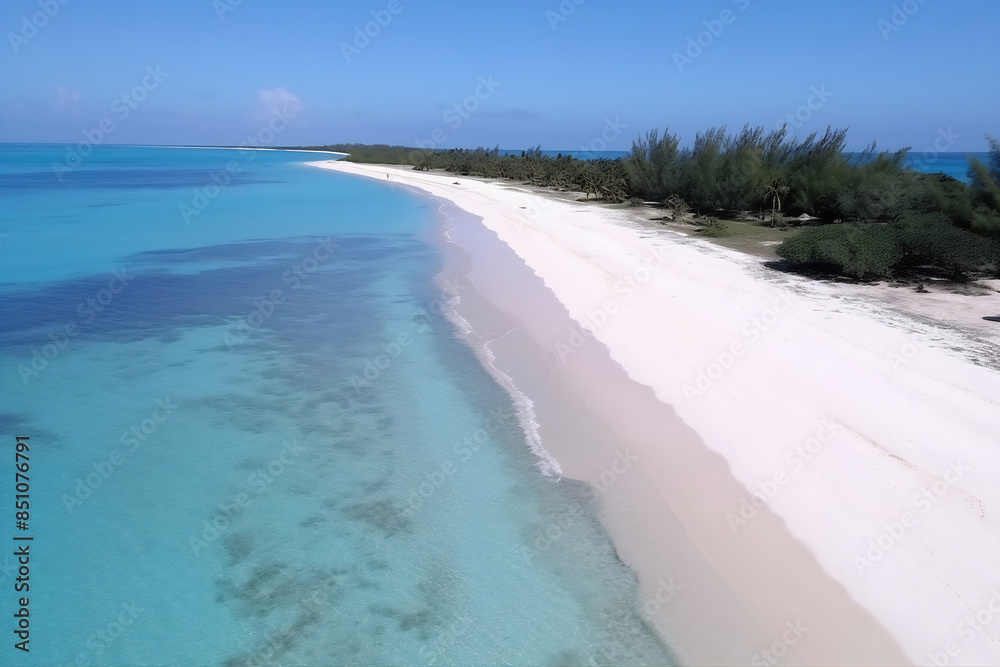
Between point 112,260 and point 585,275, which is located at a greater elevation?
point 585,275

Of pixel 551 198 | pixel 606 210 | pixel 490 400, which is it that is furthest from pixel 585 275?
pixel 551 198

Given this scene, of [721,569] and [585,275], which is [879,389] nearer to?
[721,569]

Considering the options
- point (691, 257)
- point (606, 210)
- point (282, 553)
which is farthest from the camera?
point (606, 210)
